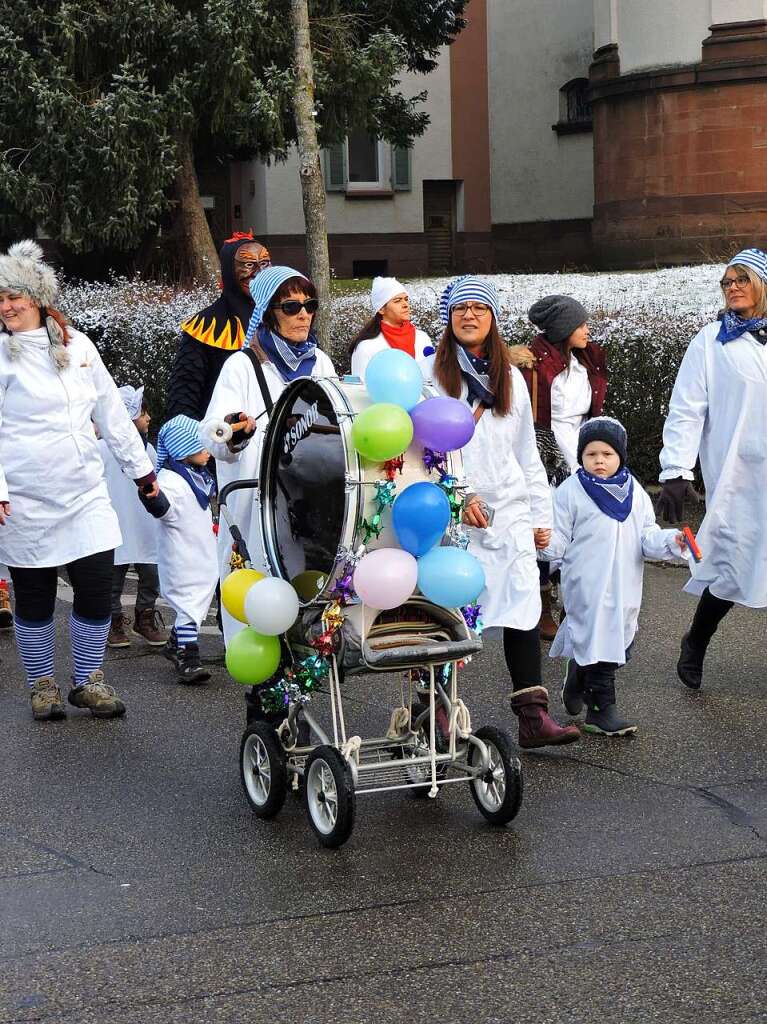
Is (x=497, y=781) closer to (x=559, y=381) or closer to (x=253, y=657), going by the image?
(x=253, y=657)

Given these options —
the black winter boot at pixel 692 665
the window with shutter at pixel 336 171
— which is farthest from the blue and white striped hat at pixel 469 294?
the window with shutter at pixel 336 171

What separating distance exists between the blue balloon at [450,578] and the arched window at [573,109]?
31557 millimetres

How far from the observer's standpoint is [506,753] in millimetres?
5055

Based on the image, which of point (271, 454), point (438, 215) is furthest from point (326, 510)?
point (438, 215)

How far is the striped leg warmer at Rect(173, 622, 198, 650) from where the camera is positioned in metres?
7.79

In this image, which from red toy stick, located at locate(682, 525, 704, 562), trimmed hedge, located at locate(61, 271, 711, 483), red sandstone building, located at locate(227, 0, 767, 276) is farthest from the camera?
red sandstone building, located at locate(227, 0, 767, 276)

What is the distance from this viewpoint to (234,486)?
18.4ft

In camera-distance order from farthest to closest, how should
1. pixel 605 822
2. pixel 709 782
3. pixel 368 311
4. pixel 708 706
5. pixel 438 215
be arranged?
pixel 438 215 < pixel 368 311 < pixel 708 706 < pixel 709 782 < pixel 605 822

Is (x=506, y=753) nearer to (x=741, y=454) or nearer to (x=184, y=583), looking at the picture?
(x=741, y=454)

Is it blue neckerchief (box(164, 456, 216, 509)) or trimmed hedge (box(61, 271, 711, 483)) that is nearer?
blue neckerchief (box(164, 456, 216, 509))

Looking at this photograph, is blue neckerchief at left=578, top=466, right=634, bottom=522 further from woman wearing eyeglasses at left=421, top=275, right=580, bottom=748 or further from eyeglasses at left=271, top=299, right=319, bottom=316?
eyeglasses at left=271, top=299, right=319, bottom=316

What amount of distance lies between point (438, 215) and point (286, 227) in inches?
194

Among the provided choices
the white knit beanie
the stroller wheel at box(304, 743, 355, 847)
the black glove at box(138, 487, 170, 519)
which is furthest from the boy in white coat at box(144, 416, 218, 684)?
the stroller wheel at box(304, 743, 355, 847)

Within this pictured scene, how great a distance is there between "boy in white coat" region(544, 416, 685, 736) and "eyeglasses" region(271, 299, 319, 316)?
150 cm
